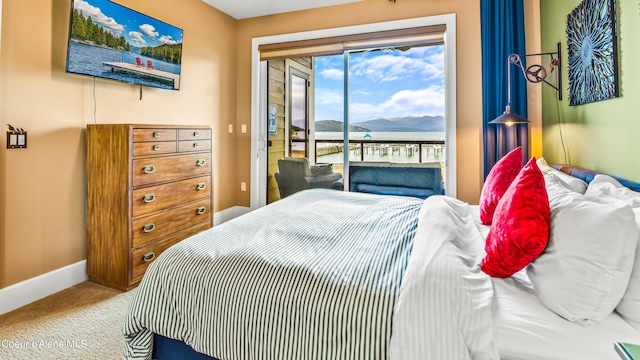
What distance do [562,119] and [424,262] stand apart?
233cm

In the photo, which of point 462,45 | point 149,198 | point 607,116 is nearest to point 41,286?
point 149,198

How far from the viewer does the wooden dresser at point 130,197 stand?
261 centimetres

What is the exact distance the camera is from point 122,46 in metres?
2.86

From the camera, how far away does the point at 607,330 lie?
103 cm

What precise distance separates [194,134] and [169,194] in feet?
2.05

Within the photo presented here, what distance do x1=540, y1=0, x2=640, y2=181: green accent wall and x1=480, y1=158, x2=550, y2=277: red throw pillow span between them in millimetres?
915

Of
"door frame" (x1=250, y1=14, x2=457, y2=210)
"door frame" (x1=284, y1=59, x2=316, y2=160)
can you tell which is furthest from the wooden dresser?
"door frame" (x1=284, y1=59, x2=316, y2=160)

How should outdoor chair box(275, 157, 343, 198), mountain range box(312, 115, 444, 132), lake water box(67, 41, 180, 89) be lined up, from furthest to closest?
mountain range box(312, 115, 444, 132) < outdoor chair box(275, 157, 343, 198) < lake water box(67, 41, 180, 89)

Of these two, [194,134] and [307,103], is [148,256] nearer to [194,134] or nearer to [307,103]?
[194,134]

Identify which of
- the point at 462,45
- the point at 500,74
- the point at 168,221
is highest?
the point at 462,45

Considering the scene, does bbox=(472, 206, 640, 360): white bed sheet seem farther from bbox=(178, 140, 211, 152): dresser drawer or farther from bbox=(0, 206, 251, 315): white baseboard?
bbox=(0, 206, 251, 315): white baseboard

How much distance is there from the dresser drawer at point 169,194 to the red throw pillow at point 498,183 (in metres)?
2.45

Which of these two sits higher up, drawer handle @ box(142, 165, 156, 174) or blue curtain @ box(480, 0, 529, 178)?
blue curtain @ box(480, 0, 529, 178)

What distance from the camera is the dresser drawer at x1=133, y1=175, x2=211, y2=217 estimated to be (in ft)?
8.86
